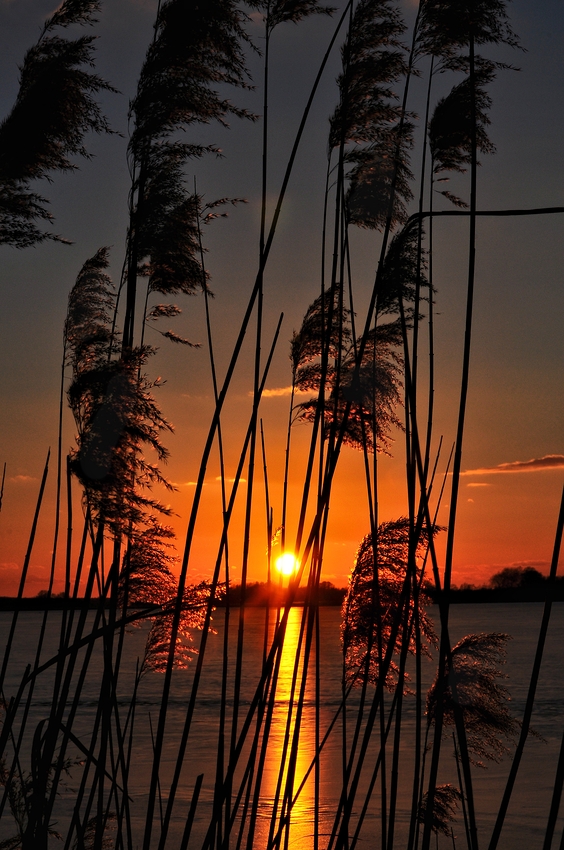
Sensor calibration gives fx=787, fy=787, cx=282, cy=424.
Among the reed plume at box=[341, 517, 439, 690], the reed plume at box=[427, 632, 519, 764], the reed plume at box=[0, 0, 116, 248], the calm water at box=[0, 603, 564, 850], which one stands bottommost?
the calm water at box=[0, 603, 564, 850]

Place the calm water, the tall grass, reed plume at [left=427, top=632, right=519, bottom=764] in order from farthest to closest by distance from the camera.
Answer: the calm water, reed plume at [left=427, top=632, right=519, bottom=764], the tall grass

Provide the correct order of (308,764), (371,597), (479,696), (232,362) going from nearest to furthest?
1. (232,362)
2. (371,597)
3. (479,696)
4. (308,764)

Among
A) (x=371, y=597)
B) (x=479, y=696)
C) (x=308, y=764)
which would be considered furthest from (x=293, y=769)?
(x=308, y=764)

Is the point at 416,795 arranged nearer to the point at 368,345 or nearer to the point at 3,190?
the point at 368,345

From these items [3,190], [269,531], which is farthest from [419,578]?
[3,190]

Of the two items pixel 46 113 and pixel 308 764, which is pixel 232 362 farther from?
pixel 308 764

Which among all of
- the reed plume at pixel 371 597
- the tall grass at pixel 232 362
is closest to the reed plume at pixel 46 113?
the tall grass at pixel 232 362

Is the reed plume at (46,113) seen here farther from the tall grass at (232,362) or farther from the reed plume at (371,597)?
the reed plume at (371,597)

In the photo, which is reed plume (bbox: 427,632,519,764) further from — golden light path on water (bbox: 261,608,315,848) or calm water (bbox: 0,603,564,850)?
golden light path on water (bbox: 261,608,315,848)

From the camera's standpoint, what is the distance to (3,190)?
2393 millimetres

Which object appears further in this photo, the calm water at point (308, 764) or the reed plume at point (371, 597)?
the calm water at point (308, 764)

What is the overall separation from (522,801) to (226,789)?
8.52 meters

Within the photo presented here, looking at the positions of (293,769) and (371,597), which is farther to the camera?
(371,597)

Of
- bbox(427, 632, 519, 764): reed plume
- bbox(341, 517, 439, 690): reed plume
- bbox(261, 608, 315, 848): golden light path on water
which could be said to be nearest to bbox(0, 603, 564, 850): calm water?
bbox(261, 608, 315, 848): golden light path on water
